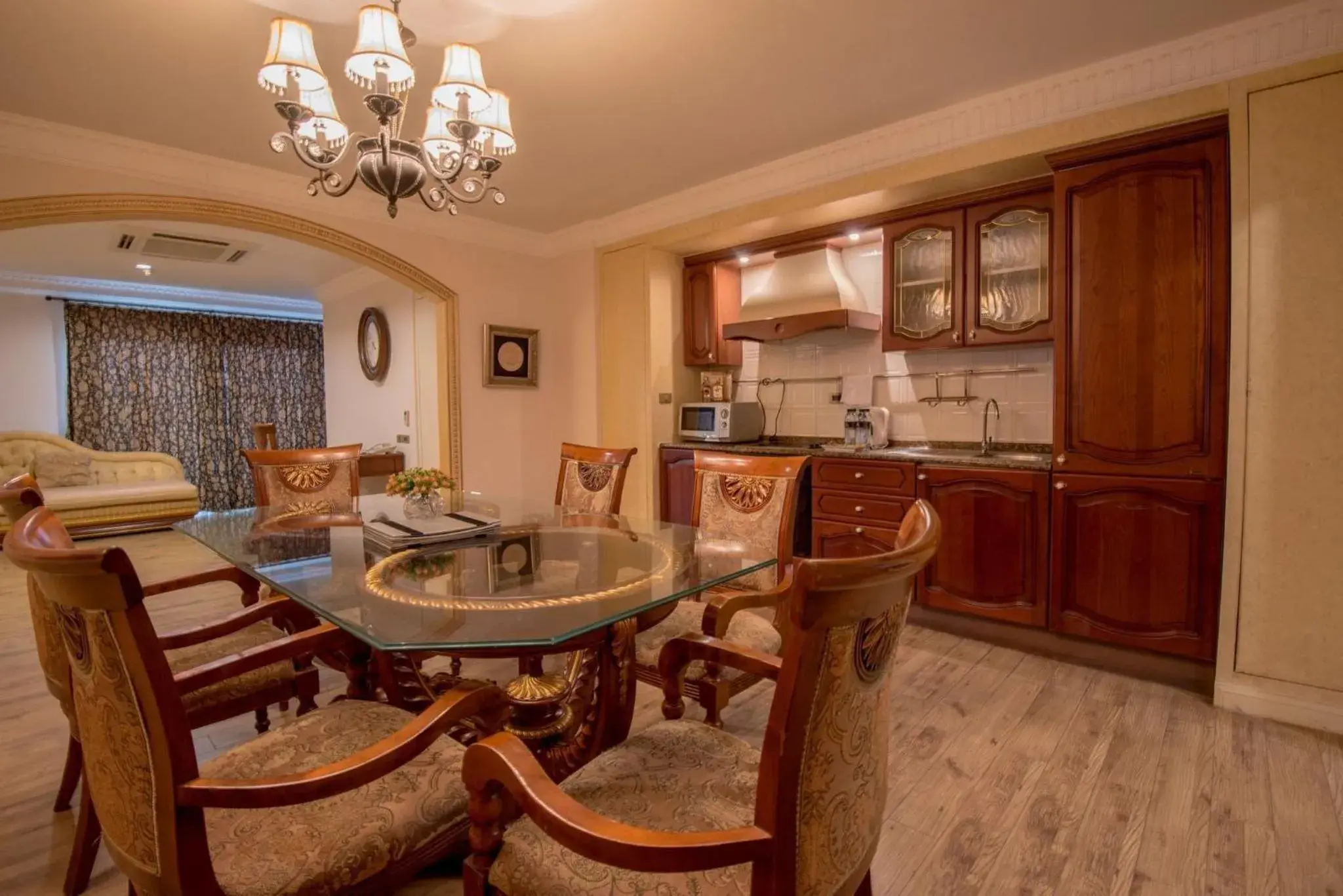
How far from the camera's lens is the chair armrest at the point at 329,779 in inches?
34.3

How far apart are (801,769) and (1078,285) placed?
2.63 m

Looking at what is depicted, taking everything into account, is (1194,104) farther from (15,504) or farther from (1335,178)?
(15,504)

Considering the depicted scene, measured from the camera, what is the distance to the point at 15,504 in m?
1.46

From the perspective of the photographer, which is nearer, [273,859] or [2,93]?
[273,859]

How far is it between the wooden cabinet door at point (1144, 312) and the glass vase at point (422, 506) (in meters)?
2.54

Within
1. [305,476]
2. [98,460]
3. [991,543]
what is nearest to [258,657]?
[305,476]

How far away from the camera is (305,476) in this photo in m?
2.85

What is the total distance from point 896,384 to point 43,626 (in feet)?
12.2

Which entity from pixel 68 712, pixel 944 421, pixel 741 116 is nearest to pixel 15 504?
pixel 68 712

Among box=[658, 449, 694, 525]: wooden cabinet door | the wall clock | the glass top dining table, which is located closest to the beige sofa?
the wall clock

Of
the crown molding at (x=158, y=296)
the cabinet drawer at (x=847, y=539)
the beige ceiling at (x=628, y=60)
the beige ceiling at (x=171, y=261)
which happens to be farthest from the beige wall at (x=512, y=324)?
the crown molding at (x=158, y=296)

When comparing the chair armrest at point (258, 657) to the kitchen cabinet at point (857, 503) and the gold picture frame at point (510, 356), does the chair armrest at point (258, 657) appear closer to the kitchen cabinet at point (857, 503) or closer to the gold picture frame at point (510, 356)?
the kitchen cabinet at point (857, 503)

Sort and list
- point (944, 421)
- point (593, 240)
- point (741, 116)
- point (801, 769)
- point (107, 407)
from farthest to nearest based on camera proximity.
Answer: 1. point (107, 407)
2. point (593, 240)
3. point (944, 421)
4. point (741, 116)
5. point (801, 769)

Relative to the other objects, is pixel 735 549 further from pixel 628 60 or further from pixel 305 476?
pixel 305 476
